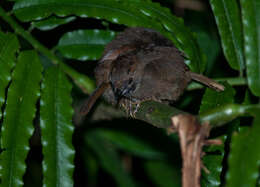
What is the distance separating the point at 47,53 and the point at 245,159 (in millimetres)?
1848

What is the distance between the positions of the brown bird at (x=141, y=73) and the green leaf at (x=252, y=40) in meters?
0.34

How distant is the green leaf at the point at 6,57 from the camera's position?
2.43 m

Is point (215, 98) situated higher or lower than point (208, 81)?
lower

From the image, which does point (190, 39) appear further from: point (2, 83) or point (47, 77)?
point (2, 83)

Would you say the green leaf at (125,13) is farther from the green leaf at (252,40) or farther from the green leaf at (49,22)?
the green leaf at (252,40)

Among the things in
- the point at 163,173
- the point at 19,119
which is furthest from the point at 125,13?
the point at 163,173

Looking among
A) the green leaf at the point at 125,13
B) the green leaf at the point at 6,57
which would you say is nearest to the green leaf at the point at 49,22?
the green leaf at the point at 125,13

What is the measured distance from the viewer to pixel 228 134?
2383mm

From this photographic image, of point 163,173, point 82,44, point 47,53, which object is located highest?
point 82,44

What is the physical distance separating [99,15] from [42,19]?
0.54 metres

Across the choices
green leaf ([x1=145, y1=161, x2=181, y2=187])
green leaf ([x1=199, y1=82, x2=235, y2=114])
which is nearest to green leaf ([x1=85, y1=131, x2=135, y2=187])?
green leaf ([x1=145, y1=161, x2=181, y2=187])

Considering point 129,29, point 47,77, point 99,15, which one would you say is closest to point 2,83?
point 47,77

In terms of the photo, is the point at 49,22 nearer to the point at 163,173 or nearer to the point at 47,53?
the point at 47,53

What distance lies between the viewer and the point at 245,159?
5.11ft
